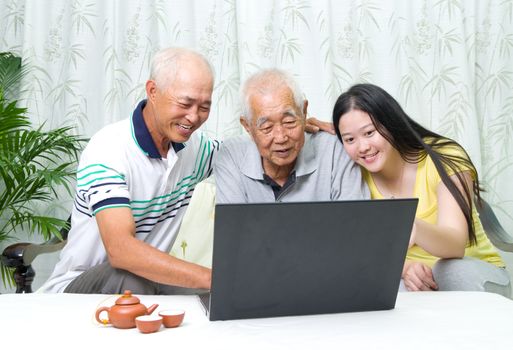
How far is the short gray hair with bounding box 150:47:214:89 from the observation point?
74.0 inches

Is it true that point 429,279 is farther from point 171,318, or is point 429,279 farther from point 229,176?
point 171,318

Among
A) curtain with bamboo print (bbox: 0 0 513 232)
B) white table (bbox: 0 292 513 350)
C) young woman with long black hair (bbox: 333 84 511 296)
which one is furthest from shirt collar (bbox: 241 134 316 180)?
curtain with bamboo print (bbox: 0 0 513 232)

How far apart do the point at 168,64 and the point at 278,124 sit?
1.22 feet

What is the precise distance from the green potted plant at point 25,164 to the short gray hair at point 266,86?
2.78 ft

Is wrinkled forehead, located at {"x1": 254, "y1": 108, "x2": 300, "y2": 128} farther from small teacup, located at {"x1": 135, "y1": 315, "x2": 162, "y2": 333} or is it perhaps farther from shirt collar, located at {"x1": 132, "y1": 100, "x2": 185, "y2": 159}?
small teacup, located at {"x1": 135, "y1": 315, "x2": 162, "y2": 333}

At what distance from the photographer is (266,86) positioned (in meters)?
1.87

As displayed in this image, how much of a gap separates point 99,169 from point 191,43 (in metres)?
1.08

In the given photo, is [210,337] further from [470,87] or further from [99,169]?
[470,87]

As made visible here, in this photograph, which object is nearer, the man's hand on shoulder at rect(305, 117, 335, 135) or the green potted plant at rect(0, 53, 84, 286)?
the man's hand on shoulder at rect(305, 117, 335, 135)

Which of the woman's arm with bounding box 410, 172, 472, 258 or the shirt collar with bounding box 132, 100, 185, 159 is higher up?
the shirt collar with bounding box 132, 100, 185, 159

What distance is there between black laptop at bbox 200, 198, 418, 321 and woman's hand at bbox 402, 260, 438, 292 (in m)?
0.45

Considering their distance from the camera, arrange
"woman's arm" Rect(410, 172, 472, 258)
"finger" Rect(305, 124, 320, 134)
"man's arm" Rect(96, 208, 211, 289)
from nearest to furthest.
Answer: "man's arm" Rect(96, 208, 211, 289) → "woman's arm" Rect(410, 172, 472, 258) → "finger" Rect(305, 124, 320, 134)

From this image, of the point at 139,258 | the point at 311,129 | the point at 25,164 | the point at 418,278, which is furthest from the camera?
the point at 25,164

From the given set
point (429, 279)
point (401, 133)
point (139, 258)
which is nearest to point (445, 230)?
point (429, 279)
